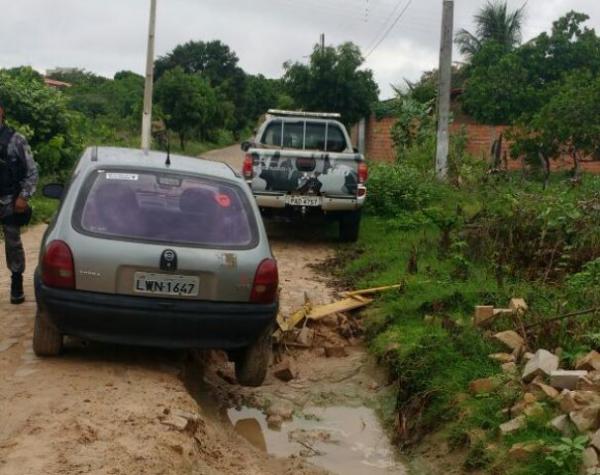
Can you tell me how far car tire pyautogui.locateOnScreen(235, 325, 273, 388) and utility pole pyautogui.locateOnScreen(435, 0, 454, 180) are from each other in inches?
377

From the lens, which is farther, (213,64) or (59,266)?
(213,64)

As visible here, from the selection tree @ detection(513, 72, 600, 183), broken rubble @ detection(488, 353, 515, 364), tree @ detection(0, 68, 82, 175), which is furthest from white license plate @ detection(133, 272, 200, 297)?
tree @ detection(513, 72, 600, 183)

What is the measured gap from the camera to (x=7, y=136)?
6332 millimetres

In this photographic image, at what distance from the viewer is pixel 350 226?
11.2m

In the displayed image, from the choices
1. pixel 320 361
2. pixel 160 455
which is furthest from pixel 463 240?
pixel 160 455

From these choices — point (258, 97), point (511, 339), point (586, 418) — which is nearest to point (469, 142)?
point (511, 339)

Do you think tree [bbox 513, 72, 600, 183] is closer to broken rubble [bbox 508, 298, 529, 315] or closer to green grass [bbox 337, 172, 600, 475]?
green grass [bbox 337, 172, 600, 475]

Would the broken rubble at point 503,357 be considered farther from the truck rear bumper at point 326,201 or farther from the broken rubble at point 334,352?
the truck rear bumper at point 326,201

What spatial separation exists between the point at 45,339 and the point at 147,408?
1.10m

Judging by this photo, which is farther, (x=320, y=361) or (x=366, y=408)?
(x=320, y=361)

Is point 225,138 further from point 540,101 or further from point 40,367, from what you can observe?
point 40,367

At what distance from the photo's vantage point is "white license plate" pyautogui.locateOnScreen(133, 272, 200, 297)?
4652 millimetres

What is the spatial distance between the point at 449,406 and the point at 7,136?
4.10 metres

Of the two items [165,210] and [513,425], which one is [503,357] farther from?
[165,210]
